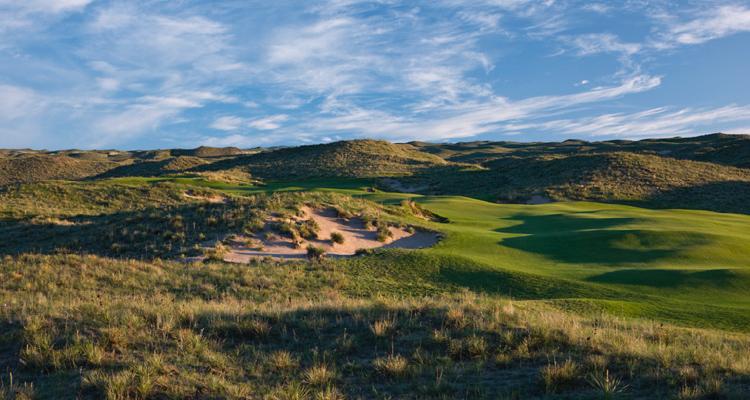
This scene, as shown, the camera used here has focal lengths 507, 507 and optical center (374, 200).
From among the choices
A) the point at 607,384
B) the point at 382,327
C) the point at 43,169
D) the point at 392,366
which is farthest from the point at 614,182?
the point at 43,169

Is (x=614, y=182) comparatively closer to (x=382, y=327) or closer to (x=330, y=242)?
(x=330, y=242)

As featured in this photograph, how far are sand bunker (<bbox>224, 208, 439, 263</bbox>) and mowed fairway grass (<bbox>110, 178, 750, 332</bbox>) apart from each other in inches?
65.5

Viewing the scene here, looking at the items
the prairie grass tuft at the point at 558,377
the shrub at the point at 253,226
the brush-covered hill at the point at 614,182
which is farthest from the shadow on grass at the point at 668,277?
the brush-covered hill at the point at 614,182

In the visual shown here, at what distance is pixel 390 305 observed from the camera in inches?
357

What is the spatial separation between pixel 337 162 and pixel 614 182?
143 ft

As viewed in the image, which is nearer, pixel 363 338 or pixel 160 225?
pixel 363 338

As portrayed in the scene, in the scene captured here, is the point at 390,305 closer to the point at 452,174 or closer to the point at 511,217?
the point at 511,217

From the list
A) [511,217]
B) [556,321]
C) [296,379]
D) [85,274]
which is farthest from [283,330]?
[511,217]

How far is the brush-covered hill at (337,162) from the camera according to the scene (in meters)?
77.0

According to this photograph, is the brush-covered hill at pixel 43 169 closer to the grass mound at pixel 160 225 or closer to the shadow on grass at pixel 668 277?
the grass mound at pixel 160 225

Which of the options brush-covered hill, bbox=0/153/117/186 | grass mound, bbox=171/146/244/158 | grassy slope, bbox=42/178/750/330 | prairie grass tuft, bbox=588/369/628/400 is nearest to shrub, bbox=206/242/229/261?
grassy slope, bbox=42/178/750/330

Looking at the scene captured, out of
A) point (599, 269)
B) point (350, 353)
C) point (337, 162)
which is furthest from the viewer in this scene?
point (337, 162)

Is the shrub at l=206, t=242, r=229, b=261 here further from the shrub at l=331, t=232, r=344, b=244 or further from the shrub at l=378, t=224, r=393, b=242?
the shrub at l=378, t=224, r=393, b=242

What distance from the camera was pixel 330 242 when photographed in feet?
72.1
